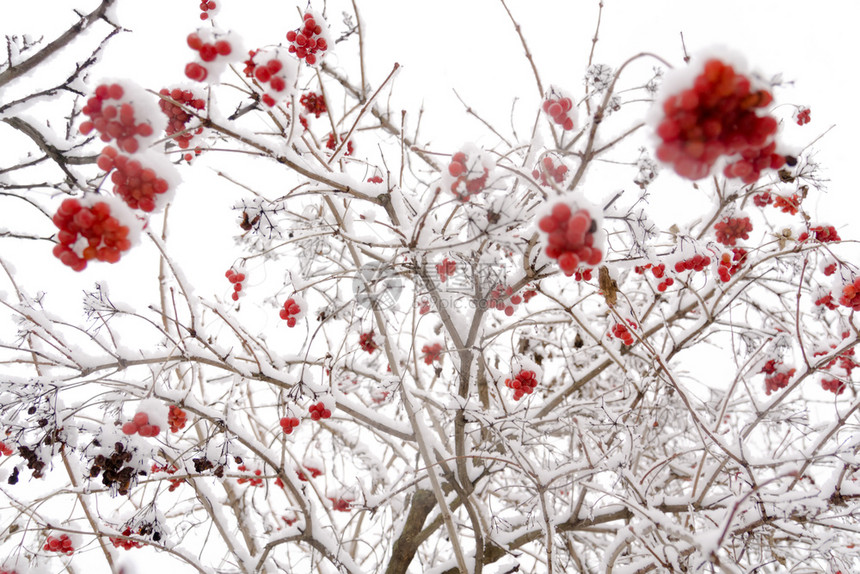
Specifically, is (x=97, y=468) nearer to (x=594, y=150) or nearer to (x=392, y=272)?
(x=392, y=272)

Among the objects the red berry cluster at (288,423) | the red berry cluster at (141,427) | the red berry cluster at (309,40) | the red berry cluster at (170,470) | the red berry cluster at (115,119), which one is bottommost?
the red berry cluster at (141,427)

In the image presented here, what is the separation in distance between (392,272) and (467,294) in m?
0.35

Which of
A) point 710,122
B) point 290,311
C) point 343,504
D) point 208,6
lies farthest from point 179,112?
point 343,504

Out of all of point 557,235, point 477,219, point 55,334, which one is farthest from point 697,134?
point 55,334

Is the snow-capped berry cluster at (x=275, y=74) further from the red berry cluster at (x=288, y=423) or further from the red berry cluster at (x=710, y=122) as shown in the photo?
the red berry cluster at (x=288, y=423)

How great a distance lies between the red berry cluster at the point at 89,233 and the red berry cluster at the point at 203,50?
0.56 metres

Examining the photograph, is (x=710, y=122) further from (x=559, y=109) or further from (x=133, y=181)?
(x=133, y=181)

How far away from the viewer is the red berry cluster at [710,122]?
96 cm

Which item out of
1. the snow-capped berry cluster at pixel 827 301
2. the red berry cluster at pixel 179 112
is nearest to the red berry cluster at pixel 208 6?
the red berry cluster at pixel 179 112

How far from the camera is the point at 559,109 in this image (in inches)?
85.0

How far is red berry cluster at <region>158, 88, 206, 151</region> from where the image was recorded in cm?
194

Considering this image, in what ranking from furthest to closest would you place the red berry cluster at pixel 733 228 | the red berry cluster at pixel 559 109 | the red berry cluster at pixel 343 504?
the red berry cluster at pixel 343 504
the red berry cluster at pixel 733 228
the red berry cluster at pixel 559 109

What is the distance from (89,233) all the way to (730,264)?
3126 millimetres

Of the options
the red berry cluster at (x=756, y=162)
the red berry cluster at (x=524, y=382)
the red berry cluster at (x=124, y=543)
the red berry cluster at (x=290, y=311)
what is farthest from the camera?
the red berry cluster at (x=124, y=543)
